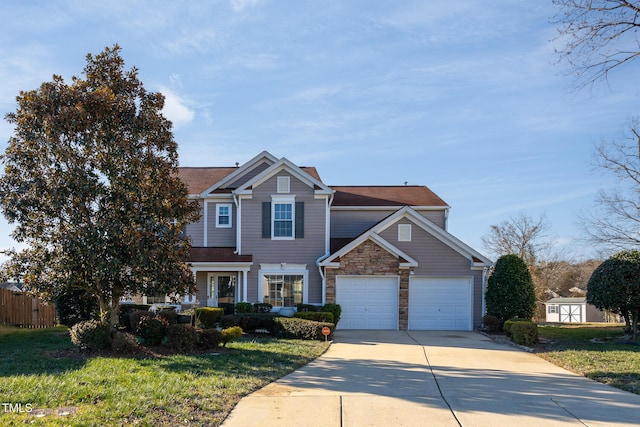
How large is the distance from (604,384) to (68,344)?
13168 mm

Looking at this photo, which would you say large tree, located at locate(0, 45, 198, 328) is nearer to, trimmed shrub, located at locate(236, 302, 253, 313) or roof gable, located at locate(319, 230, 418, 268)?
trimmed shrub, located at locate(236, 302, 253, 313)

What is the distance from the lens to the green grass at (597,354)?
12117mm

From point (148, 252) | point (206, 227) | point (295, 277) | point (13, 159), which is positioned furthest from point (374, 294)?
point (13, 159)

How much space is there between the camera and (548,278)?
4825 cm

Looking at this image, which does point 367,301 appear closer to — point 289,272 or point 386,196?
point 289,272

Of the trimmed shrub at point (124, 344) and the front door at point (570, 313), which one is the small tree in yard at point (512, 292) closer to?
the trimmed shrub at point (124, 344)

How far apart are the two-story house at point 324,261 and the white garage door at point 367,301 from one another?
4 cm

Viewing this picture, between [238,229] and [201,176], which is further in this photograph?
[201,176]

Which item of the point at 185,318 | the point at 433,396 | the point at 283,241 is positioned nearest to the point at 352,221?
the point at 283,241

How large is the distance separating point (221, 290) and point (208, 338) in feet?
36.4

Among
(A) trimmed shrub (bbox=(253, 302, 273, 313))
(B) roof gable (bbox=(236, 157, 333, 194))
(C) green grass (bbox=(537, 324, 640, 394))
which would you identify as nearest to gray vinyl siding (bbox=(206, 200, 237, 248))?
(B) roof gable (bbox=(236, 157, 333, 194))

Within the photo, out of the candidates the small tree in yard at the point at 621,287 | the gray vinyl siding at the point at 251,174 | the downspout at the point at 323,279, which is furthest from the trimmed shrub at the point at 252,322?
the small tree in yard at the point at 621,287

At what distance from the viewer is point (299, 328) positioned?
742 inches

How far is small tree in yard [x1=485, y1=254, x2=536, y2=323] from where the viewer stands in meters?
22.6
